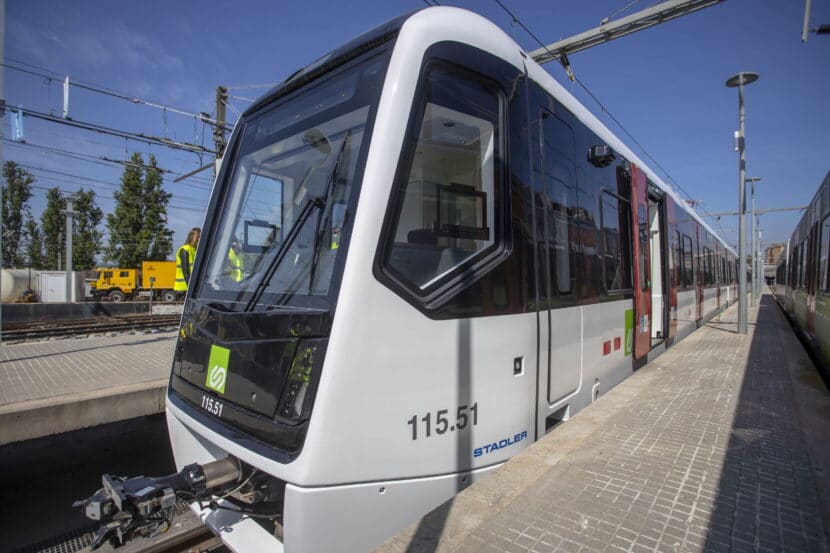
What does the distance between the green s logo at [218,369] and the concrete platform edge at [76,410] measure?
322 cm

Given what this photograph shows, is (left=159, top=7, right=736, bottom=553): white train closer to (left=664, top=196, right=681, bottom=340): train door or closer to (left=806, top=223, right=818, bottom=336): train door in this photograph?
(left=664, top=196, right=681, bottom=340): train door

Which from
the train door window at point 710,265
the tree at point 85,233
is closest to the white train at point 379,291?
the train door window at point 710,265

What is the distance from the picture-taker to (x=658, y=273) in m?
7.39

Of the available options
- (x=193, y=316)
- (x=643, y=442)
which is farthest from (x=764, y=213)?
(x=193, y=316)

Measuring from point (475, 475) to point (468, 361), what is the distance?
699mm

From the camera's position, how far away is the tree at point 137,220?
121ft

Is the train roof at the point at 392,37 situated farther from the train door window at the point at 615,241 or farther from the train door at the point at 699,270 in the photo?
the train door at the point at 699,270

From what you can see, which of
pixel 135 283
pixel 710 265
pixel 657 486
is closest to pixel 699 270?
pixel 710 265

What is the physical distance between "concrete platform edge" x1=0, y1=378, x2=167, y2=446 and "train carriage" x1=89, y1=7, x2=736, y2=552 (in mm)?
2559

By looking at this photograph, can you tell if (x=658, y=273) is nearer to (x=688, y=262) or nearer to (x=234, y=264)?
(x=688, y=262)

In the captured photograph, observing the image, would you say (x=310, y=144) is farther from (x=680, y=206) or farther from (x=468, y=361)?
(x=680, y=206)

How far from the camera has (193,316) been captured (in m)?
3.03

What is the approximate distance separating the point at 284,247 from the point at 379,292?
0.76 metres

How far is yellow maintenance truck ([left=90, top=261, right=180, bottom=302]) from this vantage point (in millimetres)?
31422
